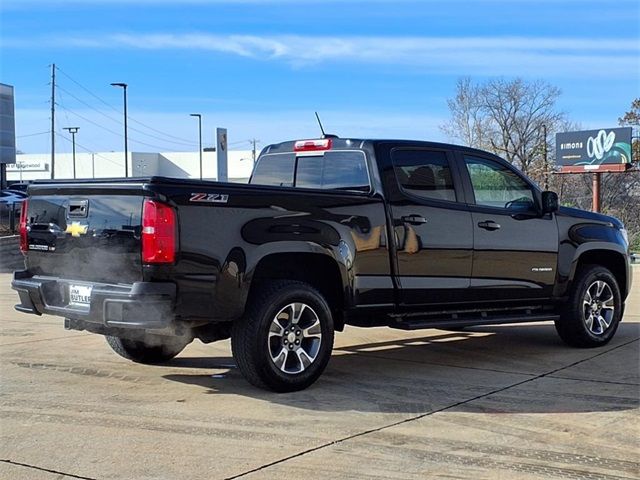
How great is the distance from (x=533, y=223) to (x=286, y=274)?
274 centimetres

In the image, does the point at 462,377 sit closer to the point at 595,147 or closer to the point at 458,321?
the point at 458,321

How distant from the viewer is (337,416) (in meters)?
5.64

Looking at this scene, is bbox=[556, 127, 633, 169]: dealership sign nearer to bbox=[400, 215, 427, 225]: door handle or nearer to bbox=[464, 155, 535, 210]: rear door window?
bbox=[464, 155, 535, 210]: rear door window

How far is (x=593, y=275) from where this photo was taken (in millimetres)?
8375

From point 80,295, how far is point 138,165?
246 feet

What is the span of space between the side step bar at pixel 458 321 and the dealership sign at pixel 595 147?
26348 millimetres

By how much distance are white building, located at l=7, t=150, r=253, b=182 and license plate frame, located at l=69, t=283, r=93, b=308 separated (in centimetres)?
6888

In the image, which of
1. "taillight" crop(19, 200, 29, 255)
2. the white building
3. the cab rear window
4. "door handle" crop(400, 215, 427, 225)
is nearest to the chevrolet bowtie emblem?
"taillight" crop(19, 200, 29, 255)

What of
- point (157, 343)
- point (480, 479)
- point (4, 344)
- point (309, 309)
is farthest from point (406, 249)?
point (4, 344)

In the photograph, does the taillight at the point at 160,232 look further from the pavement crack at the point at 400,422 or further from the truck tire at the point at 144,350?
the truck tire at the point at 144,350

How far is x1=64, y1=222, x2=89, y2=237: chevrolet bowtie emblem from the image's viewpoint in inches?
237

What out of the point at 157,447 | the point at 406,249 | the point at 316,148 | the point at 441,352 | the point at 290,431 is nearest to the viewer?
the point at 157,447

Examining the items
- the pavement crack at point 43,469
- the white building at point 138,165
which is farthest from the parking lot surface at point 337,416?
the white building at point 138,165

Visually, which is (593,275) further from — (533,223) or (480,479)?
(480,479)
